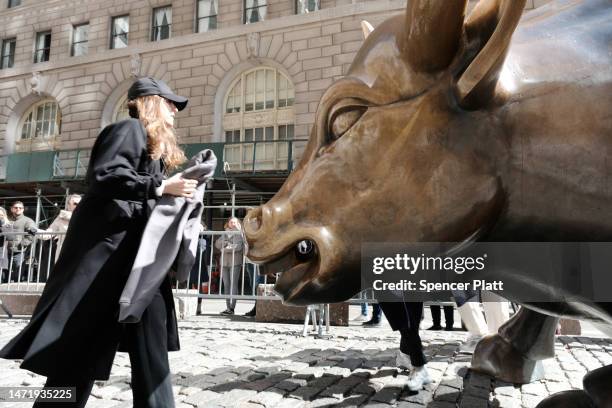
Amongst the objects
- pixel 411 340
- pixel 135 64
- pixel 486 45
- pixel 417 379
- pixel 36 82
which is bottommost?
pixel 417 379

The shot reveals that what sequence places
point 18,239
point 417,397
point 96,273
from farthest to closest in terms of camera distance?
point 18,239 → point 417,397 → point 96,273

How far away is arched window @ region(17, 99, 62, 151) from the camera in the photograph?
22.6 metres

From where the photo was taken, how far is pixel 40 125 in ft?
75.4

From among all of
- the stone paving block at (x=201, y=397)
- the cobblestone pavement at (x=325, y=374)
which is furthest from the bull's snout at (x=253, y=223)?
the stone paving block at (x=201, y=397)

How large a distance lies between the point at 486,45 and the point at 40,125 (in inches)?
1011

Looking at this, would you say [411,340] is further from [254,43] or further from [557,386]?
[254,43]

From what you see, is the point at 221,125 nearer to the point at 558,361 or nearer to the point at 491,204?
the point at 558,361

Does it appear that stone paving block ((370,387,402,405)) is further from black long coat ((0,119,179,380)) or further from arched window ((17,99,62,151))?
arched window ((17,99,62,151))

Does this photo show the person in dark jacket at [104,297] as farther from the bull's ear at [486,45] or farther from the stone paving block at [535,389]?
the stone paving block at [535,389]

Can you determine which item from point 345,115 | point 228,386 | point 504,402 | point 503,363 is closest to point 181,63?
point 228,386

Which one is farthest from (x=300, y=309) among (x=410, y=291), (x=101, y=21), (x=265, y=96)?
(x=101, y=21)

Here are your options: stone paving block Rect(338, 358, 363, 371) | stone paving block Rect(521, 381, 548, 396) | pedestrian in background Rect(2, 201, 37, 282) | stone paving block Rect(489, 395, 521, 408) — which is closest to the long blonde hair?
stone paving block Rect(489, 395, 521, 408)

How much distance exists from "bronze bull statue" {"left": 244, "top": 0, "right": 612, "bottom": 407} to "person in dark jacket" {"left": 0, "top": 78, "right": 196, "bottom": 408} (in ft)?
3.65

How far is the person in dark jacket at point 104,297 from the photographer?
6.54 feet
